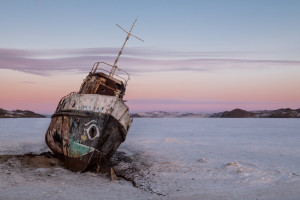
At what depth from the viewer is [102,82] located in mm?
13844

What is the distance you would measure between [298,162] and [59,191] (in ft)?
35.4

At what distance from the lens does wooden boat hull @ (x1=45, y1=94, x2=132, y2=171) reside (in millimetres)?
10984

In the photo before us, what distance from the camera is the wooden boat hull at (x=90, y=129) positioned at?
10984 millimetres

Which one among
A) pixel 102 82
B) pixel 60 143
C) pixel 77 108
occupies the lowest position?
pixel 60 143

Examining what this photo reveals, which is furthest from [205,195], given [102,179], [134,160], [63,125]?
[63,125]

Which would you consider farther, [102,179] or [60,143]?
[60,143]

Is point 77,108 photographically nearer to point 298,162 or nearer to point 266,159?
point 266,159

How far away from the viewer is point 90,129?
1109cm

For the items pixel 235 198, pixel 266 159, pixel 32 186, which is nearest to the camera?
pixel 235 198

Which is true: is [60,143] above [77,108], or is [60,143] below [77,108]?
below

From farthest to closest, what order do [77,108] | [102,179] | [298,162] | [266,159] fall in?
[266,159] → [298,162] → [77,108] → [102,179]

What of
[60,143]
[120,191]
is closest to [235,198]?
[120,191]

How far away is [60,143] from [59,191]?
423 cm

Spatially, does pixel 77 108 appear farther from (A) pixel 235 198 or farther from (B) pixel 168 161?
(A) pixel 235 198
